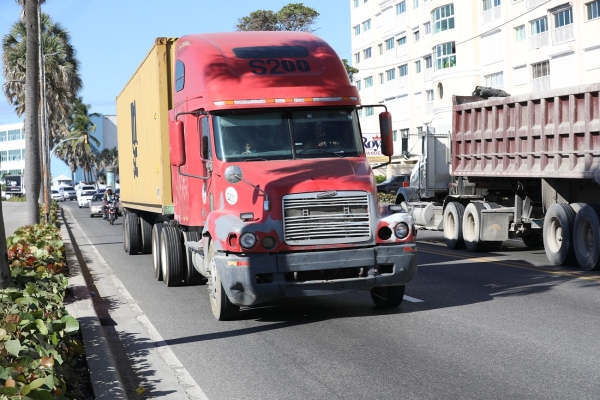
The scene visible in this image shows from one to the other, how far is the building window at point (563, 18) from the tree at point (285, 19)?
74.9ft

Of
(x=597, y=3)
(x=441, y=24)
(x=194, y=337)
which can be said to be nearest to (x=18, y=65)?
(x=441, y=24)

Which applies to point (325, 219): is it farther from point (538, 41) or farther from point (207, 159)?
point (538, 41)

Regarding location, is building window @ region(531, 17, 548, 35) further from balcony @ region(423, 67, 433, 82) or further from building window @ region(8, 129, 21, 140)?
building window @ region(8, 129, 21, 140)

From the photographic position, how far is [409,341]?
8.74 meters

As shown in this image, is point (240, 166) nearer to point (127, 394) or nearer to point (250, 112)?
point (250, 112)

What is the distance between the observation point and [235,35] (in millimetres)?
12016

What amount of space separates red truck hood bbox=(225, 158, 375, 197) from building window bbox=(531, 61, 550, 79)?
38.9 meters

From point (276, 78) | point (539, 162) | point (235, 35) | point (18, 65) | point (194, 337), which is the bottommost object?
point (194, 337)

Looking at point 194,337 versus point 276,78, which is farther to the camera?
point 276,78

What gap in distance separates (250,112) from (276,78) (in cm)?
59

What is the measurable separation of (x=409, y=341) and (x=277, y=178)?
245 centimetres

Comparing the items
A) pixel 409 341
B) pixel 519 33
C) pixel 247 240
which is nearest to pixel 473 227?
pixel 247 240

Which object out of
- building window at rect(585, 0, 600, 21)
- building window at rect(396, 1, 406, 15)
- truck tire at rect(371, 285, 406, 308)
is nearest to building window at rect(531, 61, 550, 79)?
building window at rect(585, 0, 600, 21)

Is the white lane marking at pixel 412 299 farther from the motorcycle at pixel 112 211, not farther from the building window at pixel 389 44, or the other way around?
the building window at pixel 389 44
